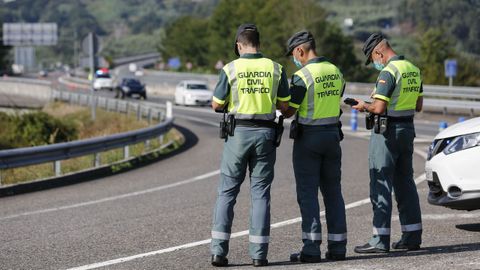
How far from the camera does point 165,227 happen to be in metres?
9.92

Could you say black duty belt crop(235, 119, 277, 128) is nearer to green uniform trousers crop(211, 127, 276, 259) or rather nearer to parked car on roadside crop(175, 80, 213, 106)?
green uniform trousers crop(211, 127, 276, 259)

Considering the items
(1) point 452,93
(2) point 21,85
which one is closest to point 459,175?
(1) point 452,93

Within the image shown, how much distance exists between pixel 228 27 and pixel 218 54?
5.96 metres

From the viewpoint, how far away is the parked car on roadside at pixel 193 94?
1891 inches

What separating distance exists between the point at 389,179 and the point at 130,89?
168ft

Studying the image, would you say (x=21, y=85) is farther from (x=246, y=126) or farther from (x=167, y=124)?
(x=246, y=126)

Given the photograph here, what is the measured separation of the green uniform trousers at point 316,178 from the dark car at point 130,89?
5121 centimetres

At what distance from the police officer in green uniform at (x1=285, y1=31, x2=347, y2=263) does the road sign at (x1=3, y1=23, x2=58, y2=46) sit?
110 metres

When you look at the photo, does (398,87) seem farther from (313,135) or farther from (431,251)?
(431,251)

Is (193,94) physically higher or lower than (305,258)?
lower

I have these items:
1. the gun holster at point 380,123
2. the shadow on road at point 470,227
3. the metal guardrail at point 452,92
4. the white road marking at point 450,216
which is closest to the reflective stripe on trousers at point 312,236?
the gun holster at point 380,123

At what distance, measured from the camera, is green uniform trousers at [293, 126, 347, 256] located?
7621 millimetres

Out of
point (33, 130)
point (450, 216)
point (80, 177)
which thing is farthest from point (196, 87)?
point (450, 216)

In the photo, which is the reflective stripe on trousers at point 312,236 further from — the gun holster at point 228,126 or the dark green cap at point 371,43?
the dark green cap at point 371,43
